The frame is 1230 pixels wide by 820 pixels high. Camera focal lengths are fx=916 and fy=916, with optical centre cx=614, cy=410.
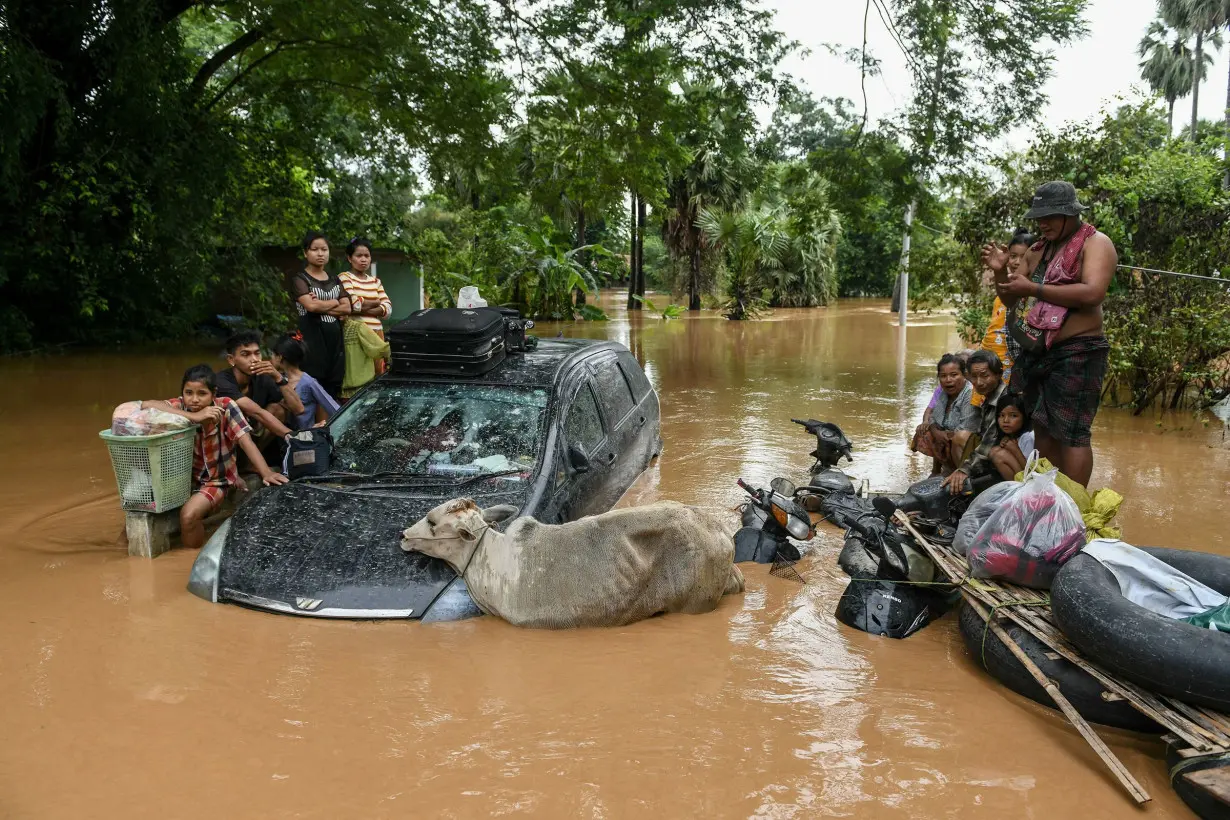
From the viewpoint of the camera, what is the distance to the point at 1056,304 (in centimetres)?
531

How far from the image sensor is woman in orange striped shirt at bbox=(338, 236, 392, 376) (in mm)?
7570

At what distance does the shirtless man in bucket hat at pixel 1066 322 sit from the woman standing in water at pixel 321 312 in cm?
484

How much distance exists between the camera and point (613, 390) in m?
7.11

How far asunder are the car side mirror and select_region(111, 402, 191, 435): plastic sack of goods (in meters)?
2.44

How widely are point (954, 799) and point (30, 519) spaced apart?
658 cm

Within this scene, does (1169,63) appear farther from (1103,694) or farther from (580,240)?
(1103,694)

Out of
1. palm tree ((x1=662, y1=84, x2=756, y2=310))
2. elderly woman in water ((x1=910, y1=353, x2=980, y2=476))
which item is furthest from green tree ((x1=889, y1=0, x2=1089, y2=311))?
palm tree ((x1=662, y1=84, x2=756, y2=310))

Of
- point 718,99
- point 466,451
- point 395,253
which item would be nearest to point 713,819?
point 466,451

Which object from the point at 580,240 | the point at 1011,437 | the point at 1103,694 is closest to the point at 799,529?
the point at 1011,437

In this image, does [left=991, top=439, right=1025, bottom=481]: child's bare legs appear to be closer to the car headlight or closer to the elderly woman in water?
the elderly woman in water

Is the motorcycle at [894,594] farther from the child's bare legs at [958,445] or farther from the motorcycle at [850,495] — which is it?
the child's bare legs at [958,445]

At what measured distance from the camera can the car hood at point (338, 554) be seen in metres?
4.55

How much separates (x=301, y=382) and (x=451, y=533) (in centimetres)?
276

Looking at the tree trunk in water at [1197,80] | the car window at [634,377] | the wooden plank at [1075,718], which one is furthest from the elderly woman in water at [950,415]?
the tree trunk in water at [1197,80]
